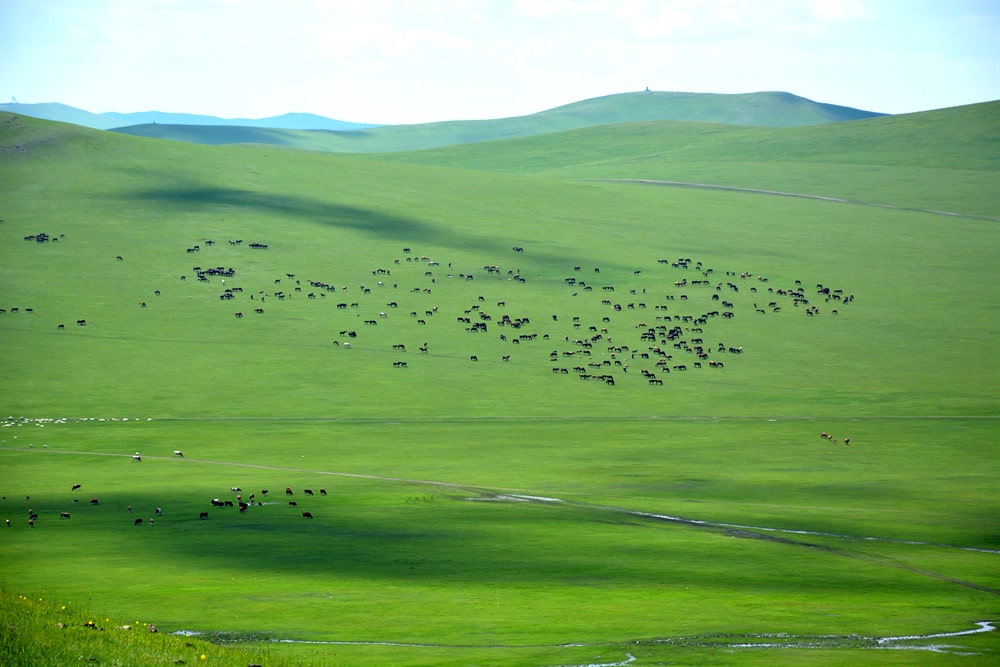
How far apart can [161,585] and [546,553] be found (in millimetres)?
12420

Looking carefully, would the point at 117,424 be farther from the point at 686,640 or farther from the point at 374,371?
the point at 686,640

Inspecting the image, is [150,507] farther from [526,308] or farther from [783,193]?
[783,193]

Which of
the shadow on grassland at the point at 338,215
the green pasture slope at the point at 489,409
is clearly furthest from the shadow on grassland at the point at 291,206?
the green pasture slope at the point at 489,409

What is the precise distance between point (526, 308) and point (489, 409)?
25459mm

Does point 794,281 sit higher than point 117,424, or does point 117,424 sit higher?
point 794,281

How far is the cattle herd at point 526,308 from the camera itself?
88.1 meters

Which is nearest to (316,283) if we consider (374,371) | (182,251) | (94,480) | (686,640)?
(182,251)

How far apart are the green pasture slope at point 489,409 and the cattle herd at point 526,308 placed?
0.42 meters

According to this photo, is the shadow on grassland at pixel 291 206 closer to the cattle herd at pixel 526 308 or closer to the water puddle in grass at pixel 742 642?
the cattle herd at pixel 526 308

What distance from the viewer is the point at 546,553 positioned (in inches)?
1663

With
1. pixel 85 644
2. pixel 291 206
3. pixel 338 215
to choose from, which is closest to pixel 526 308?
pixel 338 215

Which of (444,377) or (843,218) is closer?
(444,377)

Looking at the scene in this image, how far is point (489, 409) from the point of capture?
75.0m

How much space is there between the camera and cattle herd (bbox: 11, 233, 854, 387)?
8812cm
